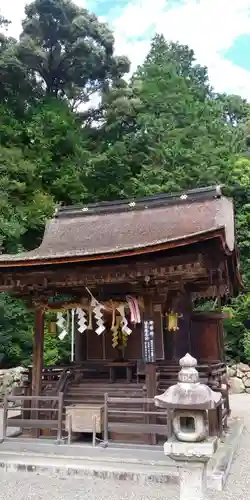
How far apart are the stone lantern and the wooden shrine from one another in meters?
2.46

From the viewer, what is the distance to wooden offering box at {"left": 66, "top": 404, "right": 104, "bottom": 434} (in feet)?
24.8

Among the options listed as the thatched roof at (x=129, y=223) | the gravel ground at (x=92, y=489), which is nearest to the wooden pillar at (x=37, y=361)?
the thatched roof at (x=129, y=223)

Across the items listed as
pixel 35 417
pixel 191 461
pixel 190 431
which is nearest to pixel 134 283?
pixel 35 417

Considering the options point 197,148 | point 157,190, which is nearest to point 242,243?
point 157,190

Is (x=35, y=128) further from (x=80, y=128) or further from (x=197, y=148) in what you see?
(x=197, y=148)

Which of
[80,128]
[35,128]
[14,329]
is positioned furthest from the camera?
[80,128]

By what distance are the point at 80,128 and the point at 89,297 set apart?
765 inches

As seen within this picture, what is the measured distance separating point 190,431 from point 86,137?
23380 millimetres

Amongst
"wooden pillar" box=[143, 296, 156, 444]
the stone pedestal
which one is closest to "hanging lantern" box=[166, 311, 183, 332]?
"wooden pillar" box=[143, 296, 156, 444]

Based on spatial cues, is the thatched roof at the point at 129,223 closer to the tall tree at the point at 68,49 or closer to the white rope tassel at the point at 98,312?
the white rope tassel at the point at 98,312

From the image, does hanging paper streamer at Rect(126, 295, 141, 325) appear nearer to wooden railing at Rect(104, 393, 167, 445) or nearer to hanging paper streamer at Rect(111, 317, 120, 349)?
hanging paper streamer at Rect(111, 317, 120, 349)

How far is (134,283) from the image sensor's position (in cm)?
782

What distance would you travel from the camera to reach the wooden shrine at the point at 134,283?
23.8 ft

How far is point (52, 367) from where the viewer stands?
941cm
